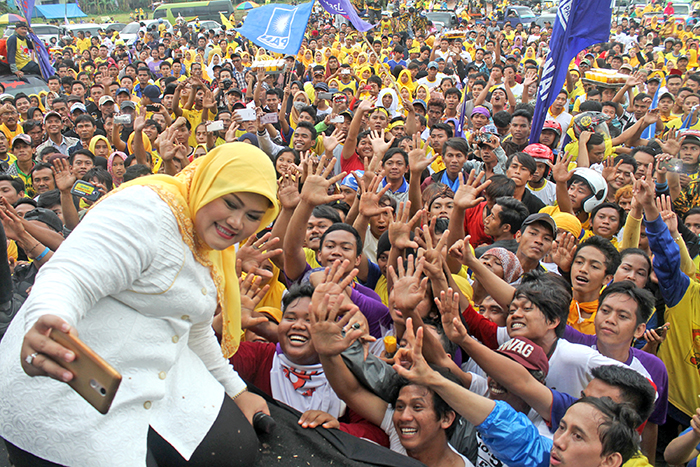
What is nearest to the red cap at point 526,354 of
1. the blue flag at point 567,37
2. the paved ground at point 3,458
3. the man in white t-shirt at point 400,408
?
the man in white t-shirt at point 400,408

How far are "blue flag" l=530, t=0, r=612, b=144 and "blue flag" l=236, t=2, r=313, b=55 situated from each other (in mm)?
4034

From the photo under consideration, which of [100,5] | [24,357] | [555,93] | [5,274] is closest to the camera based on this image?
[24,357]

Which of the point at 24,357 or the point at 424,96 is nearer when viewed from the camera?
the point at 24,357

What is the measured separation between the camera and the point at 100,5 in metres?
34.4

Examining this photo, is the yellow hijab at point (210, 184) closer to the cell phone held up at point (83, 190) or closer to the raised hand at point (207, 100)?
the cell phone held up at point (83, 190)

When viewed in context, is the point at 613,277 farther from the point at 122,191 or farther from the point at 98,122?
the point at 98,122

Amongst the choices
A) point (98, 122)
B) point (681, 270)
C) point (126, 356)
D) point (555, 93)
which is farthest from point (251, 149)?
point (98, 122)

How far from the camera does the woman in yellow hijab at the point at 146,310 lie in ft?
4.14

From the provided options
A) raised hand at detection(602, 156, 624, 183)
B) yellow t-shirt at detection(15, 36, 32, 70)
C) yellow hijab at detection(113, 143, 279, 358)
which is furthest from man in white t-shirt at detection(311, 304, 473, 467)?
yellow t-shirt at detection(15, 36, 32, 70)

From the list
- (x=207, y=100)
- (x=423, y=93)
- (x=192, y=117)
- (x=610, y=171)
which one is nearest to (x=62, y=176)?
(x=207, y=100)

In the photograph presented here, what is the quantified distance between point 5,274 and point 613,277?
3428mm

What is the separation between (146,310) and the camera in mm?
1449

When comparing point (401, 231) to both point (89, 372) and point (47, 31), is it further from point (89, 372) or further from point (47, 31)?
point (47, 31)

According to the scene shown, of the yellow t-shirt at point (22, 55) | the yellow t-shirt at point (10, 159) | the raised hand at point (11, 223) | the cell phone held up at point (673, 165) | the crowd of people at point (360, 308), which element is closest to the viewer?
the crowd of people at point (360, 308)
